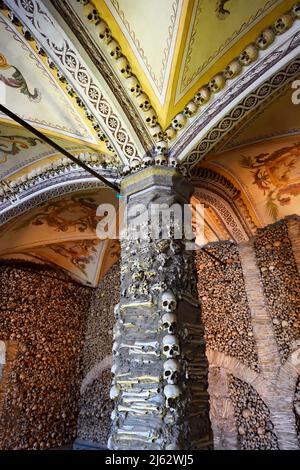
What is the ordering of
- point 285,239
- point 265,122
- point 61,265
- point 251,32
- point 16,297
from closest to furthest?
point 251,32 < point 265,122 < point 285,239 < point 16,297 < point 61,265

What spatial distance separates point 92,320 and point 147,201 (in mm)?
4617

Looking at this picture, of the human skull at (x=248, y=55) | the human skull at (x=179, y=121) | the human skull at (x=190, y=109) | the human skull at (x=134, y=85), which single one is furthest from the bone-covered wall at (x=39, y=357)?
the human skull at (x=248, y=55)

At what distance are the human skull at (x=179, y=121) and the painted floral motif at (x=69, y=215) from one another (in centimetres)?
247

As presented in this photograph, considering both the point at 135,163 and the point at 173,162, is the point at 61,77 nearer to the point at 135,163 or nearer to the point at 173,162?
the point at 135,163

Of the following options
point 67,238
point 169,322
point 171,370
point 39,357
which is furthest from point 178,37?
point 39,357

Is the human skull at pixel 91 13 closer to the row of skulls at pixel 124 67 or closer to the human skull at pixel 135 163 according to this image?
the row of skulls at pixel 124 67

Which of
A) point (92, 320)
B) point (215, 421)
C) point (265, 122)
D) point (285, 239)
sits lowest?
point (215, 421)

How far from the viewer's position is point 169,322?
2.00 meters

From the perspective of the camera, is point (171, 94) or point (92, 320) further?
point (92, 320)

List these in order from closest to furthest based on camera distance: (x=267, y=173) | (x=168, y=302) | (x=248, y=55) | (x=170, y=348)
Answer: (x=170, y=348), (x=168, y=302), (x=248, y=55), (x=267, y=173)

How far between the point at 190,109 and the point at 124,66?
0.65 metres

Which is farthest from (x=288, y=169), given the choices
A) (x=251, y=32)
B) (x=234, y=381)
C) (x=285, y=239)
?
(x=234, y=381)

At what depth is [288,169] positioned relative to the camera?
4.10 metres

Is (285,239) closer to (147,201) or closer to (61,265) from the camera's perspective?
(147,201)
